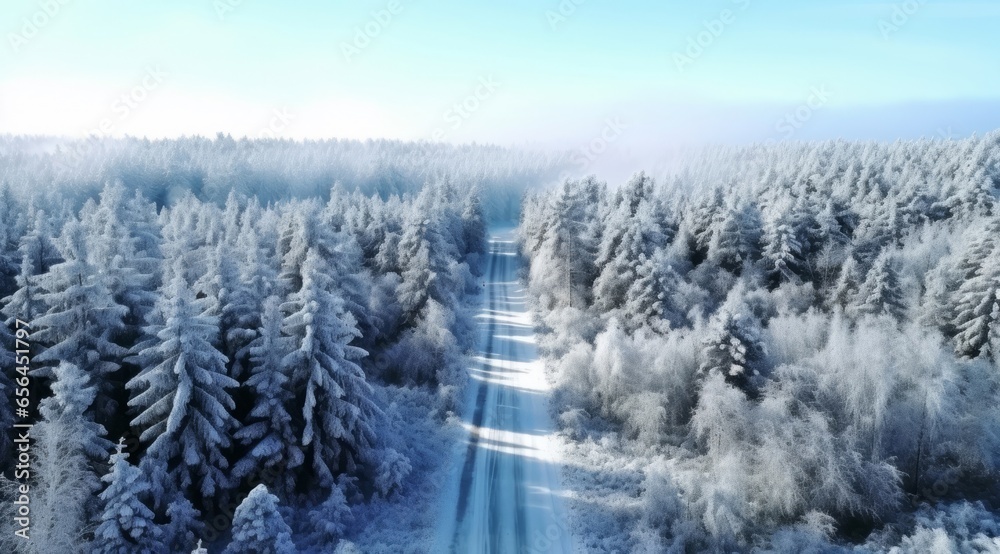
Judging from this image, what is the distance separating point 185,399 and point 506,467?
16.7 metres

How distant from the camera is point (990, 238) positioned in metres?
40.2

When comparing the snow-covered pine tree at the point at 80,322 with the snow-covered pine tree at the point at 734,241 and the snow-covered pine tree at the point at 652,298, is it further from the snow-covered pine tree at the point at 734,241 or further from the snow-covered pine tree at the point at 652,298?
the snow-covered pine tree at the point at 734,241

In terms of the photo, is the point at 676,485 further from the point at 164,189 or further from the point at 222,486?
the point at 164,189

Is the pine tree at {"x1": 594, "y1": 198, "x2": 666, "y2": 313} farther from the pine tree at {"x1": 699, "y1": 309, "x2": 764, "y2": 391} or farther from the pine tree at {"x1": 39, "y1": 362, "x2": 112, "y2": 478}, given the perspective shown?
the pine tree at {"x1": 39, "y1": 362, "x2": 112, "y2": 478}

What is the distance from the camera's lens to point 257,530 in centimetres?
2006

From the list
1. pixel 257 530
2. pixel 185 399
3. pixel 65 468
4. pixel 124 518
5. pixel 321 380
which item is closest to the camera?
pixel 65 468

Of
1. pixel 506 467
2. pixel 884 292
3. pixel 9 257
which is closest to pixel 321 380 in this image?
pixel 506 467

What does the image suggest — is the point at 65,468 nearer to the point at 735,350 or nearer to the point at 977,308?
the point at 735,350

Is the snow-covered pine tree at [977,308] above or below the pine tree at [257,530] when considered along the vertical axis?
above

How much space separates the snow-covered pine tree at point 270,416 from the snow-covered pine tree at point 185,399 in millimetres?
A: 1142

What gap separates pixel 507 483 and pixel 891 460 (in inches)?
778

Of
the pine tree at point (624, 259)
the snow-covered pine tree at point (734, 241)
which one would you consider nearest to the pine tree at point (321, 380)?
the pine tree at point (624, 259)

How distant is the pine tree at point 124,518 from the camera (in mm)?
18016


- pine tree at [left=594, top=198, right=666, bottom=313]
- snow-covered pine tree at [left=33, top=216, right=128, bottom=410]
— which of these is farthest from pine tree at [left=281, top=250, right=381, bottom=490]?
pine tree at [left=594, top=198, right=666, bottom=313]
